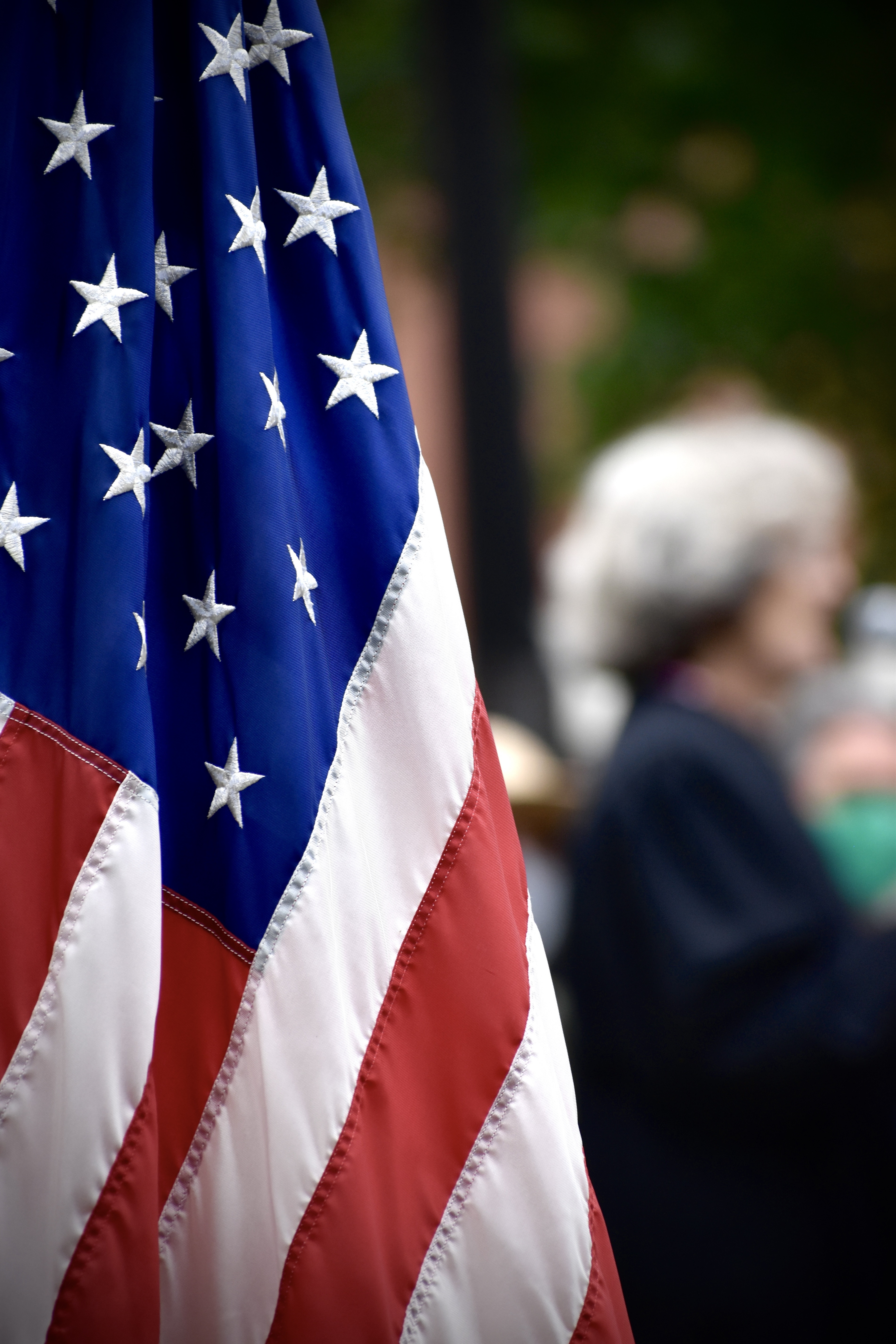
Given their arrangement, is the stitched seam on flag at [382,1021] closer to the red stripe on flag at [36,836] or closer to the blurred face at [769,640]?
the red stripe on flag at [36,836]

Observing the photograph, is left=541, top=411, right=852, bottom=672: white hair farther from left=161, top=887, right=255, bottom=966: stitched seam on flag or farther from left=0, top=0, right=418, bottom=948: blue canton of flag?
left=161, top=887, right=255, bottom=966: stitched seam on flag

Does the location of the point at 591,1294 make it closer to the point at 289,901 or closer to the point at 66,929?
the point at 289,901

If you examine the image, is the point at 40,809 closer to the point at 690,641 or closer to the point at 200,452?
the point at 200,452

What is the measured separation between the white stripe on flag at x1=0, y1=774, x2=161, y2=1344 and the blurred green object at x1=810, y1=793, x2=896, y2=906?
1575mm

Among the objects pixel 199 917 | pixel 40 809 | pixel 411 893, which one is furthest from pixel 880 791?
pixel 40 809

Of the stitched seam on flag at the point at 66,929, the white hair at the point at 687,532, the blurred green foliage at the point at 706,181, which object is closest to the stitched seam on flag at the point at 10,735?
the stitched seam on flag at the point at 66,929

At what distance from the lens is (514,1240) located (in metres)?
1.15

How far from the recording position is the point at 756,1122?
6.64 ft

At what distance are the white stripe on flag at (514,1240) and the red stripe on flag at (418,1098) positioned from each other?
0.05 ft

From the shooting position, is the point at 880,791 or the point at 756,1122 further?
the point at 880,791

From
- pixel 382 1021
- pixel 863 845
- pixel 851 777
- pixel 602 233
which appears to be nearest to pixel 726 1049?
pixel 863 845

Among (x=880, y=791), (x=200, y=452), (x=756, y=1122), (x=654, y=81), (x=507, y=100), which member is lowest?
(x=756, y=1122)

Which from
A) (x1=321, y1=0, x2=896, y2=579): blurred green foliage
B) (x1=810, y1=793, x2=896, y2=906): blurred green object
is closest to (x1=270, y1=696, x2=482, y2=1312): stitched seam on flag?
(x1=810, y1=793, x2=896, y2=906): blurred green object

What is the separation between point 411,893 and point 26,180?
0.79 meters
